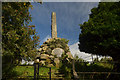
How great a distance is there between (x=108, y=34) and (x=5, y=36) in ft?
22.2

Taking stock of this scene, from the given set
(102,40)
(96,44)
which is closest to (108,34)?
(102,40)

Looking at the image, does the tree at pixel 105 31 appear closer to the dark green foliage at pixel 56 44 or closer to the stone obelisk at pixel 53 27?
the dark green foliage at pixel 56 44

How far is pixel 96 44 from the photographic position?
822 cm

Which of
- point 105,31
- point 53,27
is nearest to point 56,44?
point 53,27

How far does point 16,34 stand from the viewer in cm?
462

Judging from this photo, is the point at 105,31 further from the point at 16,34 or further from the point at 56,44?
the point at 56,44

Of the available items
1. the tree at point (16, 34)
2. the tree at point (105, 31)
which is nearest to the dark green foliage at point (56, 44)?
the tree at point (105, 31)

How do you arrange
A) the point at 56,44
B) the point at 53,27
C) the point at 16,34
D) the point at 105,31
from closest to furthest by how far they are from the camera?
the point at 16,34 < the point at 105,31 < the point at 56,44 < the point at 53,27

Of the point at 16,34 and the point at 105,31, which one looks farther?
the point at 105,31

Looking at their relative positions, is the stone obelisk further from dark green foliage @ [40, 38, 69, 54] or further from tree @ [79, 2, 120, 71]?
tree @ [79, 2, 120, 71]

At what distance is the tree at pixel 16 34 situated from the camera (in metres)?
4.38

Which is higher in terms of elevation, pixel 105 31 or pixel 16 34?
pixel 105 31

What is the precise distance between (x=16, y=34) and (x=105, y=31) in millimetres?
6082

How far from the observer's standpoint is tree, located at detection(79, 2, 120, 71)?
23.7 feet
